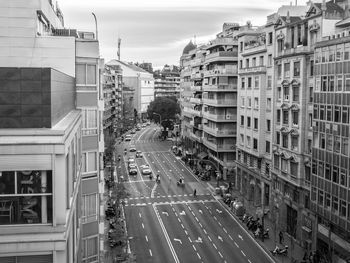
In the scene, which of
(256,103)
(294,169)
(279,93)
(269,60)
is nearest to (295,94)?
(279,93)

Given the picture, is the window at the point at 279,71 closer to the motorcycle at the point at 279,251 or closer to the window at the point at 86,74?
the motorcycle at the point at 279,251

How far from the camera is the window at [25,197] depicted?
15.5m

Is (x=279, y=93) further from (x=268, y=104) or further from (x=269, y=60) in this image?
(x=269, y=60)

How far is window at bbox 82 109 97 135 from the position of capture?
28875 millimetres

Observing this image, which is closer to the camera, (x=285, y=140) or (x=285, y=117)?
(x=285, y=140)

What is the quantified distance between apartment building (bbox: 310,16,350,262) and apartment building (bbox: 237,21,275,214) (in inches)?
600

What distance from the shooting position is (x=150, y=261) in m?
46.4

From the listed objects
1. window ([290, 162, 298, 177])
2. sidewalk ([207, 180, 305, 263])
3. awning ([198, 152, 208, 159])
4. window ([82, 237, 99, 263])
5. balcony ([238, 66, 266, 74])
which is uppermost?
balcony ([238, 66, 266, 74])

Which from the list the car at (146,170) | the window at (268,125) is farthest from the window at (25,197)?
the car at (146,170)

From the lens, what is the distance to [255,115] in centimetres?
6756

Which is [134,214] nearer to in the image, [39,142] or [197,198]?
[197,198]

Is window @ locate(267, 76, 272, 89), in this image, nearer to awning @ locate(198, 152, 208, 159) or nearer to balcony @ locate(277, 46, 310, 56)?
balcony @ locate(277, 46, 310, 56)

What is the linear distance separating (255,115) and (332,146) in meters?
25.0

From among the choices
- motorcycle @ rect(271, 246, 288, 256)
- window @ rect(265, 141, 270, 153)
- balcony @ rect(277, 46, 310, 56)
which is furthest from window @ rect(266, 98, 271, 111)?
motorcycle @ rect(271, 246, 288, 256)
